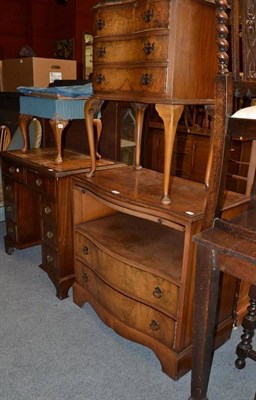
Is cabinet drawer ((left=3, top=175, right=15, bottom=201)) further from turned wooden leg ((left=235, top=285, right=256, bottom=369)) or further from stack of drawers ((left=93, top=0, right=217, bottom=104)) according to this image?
turned wooden leg ((left=235, top=285, right=256, bottom=369))

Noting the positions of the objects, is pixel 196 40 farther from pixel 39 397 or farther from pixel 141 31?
pixel 39 397

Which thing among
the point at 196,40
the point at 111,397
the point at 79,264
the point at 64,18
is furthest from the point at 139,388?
the point at 64,18

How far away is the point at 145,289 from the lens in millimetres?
1658

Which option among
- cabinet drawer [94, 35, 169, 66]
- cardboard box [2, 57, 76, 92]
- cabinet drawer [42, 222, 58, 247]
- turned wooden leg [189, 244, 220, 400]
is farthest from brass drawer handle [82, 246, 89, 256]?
cardboard box [2, 57, 76, 92]

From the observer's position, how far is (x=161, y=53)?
4.70 ft

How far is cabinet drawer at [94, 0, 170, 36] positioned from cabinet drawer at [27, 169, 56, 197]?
888mm

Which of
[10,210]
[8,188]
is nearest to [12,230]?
[10,210]

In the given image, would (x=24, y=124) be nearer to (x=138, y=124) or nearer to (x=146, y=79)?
(x=138, y=124)

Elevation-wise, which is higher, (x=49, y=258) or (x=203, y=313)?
(x=203, y=313)

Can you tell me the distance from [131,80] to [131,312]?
1.12 metres

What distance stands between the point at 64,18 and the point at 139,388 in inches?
322

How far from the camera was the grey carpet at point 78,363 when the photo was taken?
1.56 m

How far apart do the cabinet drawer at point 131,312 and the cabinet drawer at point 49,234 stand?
0.28 metres

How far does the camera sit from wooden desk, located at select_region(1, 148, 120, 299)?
2133 mm
